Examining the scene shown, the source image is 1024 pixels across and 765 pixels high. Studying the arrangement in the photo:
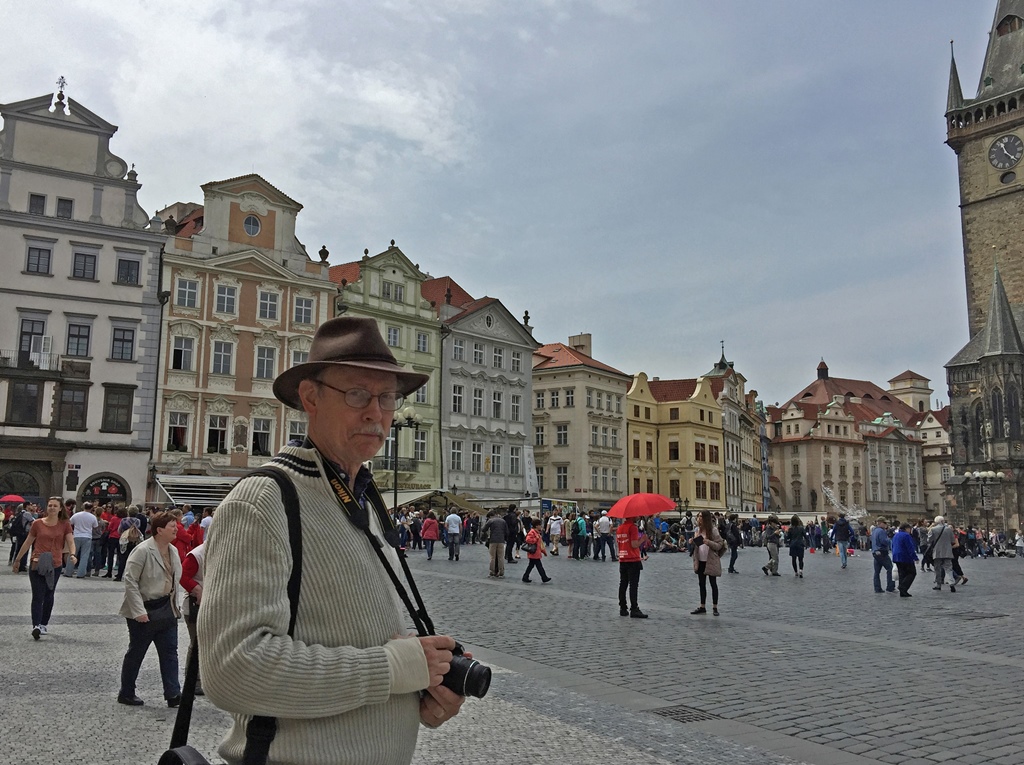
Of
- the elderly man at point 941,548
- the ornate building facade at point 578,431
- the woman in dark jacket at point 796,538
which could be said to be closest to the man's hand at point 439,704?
the elderly man at point 941,548

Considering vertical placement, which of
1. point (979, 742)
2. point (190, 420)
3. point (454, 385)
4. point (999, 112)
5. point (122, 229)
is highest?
point (999, 112)

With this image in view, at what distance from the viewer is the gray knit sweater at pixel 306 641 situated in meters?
2.24

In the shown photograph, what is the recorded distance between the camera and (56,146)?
1577 inches

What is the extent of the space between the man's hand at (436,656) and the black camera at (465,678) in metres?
0.02

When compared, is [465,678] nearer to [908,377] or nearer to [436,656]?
[436,656]

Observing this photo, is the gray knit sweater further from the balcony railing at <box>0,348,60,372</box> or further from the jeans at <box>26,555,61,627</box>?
the balcony railing at <box>0,348,60,372</box>

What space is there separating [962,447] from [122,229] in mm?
57799

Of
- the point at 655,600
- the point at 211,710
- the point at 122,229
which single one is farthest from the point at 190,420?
the point at 211,710

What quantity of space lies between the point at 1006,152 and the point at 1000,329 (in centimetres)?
1605

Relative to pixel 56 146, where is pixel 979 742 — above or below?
below

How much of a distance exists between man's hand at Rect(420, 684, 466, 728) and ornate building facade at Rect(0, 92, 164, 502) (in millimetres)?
40017

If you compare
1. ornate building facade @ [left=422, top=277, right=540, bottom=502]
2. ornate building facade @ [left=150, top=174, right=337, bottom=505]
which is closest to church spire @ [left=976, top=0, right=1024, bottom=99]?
ornate building facade @ [left=422, top=277, right=540, bottom=502]

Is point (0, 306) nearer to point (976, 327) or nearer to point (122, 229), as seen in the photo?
point (122, 229)

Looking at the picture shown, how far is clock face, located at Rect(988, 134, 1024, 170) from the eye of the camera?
73.7 metres
